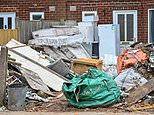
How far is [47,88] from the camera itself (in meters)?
12.7

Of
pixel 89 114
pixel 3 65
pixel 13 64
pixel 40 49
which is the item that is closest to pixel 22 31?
pixel 40 49

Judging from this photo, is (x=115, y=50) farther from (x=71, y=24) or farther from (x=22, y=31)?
(x=22, y=31)

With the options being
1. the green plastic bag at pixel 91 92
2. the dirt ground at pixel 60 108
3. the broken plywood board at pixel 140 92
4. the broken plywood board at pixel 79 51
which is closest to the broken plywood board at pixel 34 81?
the dirt ground at pixel 60 108

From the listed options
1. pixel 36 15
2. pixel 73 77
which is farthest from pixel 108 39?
pixel 73 77

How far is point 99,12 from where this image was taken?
2062 cm

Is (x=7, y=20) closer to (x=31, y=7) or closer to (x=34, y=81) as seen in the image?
(x=31, y=7)

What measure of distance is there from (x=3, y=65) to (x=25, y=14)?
1036 centimetres

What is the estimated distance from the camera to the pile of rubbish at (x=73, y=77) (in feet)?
34.6

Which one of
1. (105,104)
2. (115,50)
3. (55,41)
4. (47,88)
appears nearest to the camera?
(105,104)

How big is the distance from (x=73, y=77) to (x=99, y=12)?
24.3 feet

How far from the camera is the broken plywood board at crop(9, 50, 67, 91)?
13.2 meters

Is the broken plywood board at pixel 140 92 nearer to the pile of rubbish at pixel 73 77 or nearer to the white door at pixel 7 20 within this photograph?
the pile of rubbish at pixel 73 77

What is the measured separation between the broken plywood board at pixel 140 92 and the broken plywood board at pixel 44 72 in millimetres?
Answer: 2623

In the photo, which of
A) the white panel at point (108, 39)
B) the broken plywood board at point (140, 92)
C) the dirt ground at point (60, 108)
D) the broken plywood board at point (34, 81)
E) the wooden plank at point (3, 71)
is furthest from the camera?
the white panel at point (108, 39)
